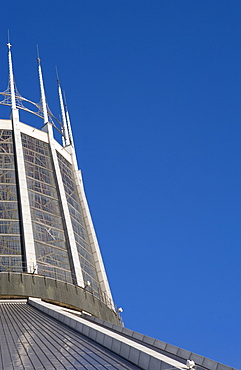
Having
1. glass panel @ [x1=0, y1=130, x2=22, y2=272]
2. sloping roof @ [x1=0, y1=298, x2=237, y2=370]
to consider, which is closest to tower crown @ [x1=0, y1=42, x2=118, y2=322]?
glass panel @ [x1=0, y1=130, x2=22, y2=272]

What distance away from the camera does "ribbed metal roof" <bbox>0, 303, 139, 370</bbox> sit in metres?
18.8

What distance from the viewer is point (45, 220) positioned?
137 ft

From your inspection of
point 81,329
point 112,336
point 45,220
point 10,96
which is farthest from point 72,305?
point 10,96

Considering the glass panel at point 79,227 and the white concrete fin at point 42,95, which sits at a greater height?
the white concrete fin at point 42,95

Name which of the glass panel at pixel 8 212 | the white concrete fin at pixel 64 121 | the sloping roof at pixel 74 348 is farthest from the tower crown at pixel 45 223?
the sloping roof at pixel 74 348

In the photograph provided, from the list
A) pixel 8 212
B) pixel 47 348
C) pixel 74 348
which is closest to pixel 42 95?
pixel 8 212

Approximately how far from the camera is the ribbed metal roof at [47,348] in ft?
61.8

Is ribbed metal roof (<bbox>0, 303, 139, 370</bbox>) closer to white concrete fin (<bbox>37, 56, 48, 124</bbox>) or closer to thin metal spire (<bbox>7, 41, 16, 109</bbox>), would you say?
thin metal spire (<bbox>7, 41, 16, 109</bbox>)

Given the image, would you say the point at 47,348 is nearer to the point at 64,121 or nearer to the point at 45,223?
the point at 45,223

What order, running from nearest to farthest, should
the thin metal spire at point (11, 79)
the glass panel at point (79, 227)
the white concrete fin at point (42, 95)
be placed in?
the glass panel at point (79, 227) < the thin metal spire at point (11, 79) < the white concrete fin at point (42, 95)

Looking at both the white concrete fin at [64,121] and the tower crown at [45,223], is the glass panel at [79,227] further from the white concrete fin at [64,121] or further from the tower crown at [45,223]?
the white concrete fin at [64,121]

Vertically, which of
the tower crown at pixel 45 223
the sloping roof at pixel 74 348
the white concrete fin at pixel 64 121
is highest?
the white concrete fin at pixel 64 121

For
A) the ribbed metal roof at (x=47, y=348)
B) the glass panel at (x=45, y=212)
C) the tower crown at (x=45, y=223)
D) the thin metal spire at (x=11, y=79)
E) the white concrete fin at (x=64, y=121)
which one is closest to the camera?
the ribbed metal roof at (x=47, y=348)

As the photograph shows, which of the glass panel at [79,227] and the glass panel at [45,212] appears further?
the glass panel at [79,227]
